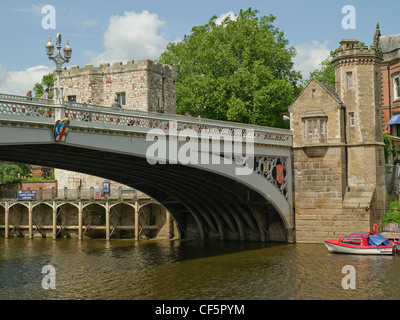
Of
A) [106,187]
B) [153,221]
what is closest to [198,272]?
[153,221]

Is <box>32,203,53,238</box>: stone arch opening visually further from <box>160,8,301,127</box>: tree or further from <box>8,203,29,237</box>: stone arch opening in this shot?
<box>160,8,301,127</box>: tree

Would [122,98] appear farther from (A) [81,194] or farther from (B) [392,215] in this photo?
(B) [392,215]

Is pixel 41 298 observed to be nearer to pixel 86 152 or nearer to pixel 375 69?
pixel 86 152

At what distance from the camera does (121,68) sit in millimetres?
48875

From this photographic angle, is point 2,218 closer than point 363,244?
No

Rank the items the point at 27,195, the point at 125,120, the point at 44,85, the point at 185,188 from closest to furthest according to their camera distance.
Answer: the point at 125,120 < the point at 185,188 < the point at 27,195 < the point at 44,85

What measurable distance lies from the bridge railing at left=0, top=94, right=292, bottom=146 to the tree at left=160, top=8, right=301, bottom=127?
13650 mm

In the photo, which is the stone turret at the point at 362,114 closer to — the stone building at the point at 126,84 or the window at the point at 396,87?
the stone building at the point at 126,84

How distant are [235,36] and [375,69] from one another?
18.1 metres

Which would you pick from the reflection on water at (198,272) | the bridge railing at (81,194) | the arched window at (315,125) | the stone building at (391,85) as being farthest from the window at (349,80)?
the bridge railing at (81,194)

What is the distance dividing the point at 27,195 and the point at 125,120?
88.7 ft

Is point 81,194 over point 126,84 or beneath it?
beneath
